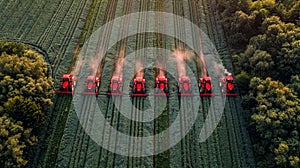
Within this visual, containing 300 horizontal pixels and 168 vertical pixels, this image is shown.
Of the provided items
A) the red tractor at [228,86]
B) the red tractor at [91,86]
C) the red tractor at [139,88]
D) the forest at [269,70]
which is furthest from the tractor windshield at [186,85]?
the red tractor at [91,86]

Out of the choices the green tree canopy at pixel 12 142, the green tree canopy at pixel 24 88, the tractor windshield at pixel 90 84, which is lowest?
the green tree canopy at pixel 12 142

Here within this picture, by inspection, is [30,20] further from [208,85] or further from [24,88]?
[208,85]

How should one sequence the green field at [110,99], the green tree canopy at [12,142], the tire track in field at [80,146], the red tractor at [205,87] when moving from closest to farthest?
the green tree canopy at [12,142]
the tire track in field at [80,146]
the green field at [110,99]
the red tractor at [205,87]

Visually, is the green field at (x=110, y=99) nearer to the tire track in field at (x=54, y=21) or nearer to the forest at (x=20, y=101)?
the tire track in field at (x=54, y=21)

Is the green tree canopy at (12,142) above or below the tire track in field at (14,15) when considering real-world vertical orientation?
below

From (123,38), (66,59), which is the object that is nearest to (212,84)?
(123,38)

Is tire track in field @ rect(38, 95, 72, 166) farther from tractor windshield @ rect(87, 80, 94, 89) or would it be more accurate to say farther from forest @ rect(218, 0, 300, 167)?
forest @ rect(218, 0, 300, 167)

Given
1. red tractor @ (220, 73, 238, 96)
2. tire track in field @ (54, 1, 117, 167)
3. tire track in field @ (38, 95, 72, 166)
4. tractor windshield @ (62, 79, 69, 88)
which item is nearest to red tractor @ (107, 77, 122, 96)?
tire track in field @ (54, 1, 117, 167)
